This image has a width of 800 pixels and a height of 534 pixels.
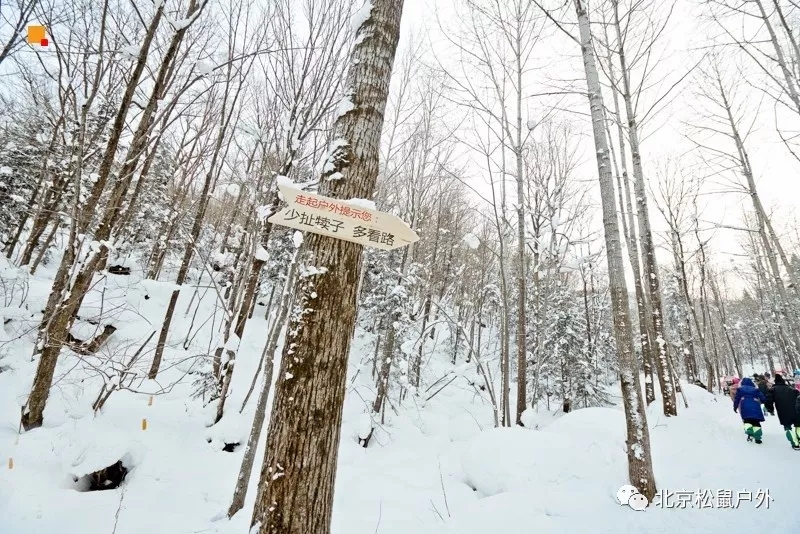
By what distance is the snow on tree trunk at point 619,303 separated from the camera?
4.17 meters

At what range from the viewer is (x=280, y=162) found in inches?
274

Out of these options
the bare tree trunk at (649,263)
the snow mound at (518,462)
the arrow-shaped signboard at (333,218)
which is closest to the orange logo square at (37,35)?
the arrow-shaped signboard at (333,218)

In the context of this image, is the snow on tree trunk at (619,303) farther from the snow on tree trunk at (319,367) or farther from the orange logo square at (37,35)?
the orange logo square at (37,35)

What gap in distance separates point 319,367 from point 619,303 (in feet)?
14.4

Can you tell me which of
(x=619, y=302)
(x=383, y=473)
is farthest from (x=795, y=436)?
(x=383, y=473)

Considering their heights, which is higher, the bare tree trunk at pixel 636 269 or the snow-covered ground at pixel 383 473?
the bare tree trunk at pixel 636 269

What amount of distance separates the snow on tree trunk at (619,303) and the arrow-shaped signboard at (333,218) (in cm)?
400

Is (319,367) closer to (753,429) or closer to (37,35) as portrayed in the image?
(37,35)

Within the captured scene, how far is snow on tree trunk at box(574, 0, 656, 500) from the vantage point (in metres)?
4.17

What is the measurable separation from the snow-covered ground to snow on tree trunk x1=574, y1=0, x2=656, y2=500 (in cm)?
45

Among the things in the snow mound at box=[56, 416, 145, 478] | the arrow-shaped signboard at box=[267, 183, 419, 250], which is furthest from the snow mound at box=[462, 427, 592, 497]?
the snow mound at box=[56, 416, 145, 478]

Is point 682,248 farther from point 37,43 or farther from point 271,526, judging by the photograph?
point 37,43

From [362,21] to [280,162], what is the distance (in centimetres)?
490

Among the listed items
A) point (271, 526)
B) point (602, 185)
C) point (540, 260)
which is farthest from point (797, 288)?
point (271, 526)
